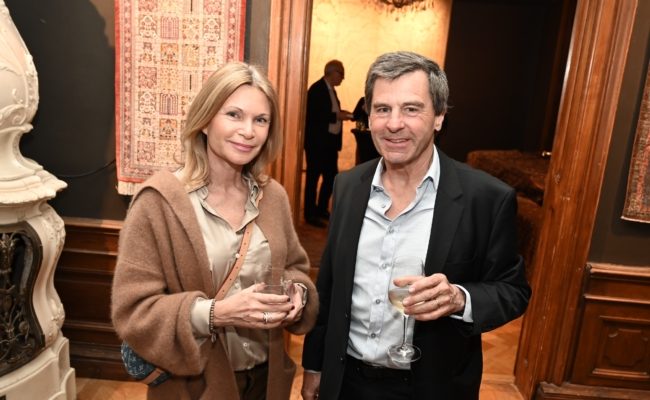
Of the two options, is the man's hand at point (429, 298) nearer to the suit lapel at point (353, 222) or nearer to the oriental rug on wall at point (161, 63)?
the suit lapel at point (353, 222)

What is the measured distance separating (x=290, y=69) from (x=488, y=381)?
2364mm

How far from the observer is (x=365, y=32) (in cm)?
857

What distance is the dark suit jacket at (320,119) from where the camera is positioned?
585 centimetres

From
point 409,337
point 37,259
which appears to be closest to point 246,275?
point 409,337

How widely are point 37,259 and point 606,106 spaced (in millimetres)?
2949

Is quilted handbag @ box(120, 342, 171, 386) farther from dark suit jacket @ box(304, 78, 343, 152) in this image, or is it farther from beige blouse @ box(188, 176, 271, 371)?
dark suit jacket @ box(304, 78, 343, 152)

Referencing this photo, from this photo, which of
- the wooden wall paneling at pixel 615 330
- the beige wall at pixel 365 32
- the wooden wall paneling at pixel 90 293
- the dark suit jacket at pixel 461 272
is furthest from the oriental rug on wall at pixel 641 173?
the beige wall at pixel 365 32

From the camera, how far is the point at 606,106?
2.62m

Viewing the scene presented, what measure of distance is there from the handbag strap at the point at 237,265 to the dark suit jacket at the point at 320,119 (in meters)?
4.39

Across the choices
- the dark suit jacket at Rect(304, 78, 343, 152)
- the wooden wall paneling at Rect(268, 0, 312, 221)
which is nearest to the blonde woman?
the wooden wall paneling at Rect(268, 0, 312, 221)

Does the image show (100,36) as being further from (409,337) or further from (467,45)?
(467,45)

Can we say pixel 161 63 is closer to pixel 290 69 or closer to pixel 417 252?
pixel 290 69

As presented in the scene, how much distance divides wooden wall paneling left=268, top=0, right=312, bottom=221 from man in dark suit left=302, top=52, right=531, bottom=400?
124cm


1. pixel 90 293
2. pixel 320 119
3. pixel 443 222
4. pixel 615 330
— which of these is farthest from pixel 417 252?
pixel 320 119
